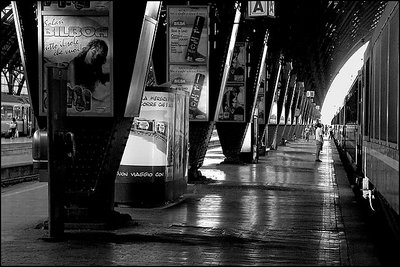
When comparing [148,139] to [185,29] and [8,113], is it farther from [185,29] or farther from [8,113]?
[8,113]

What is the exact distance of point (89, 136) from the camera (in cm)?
1139

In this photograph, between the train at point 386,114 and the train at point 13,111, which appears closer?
the train at point 386,114

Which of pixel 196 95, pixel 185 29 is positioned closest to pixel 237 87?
pixel 196 95

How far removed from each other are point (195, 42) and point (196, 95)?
4.88 feet

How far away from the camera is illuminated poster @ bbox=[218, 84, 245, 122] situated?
1085 inches

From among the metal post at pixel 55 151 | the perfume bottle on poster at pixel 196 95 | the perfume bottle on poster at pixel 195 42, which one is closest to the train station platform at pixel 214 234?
the metal post at pixel 55 151

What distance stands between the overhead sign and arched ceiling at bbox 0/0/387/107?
442cm

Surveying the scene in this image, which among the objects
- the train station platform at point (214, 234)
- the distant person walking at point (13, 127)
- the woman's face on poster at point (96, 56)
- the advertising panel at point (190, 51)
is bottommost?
the train station platform at point (214, 234)

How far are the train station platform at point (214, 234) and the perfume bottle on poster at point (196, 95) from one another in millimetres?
3085

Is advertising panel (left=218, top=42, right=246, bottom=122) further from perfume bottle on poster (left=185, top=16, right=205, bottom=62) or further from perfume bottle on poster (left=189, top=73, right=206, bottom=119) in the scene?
perfume bottle on poster (left=185, top=16, right=205, bottom=62)

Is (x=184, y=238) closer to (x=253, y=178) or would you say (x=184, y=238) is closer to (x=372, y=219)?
(x=372, y=219)

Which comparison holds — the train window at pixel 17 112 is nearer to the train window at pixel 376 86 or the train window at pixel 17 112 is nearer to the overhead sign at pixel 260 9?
the overhead sign at pixel 260 9

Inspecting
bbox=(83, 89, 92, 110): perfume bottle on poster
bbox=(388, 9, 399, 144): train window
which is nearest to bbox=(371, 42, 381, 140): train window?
bbox=(388, 9, 399, 144): train window

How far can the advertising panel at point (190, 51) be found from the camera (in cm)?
1922
